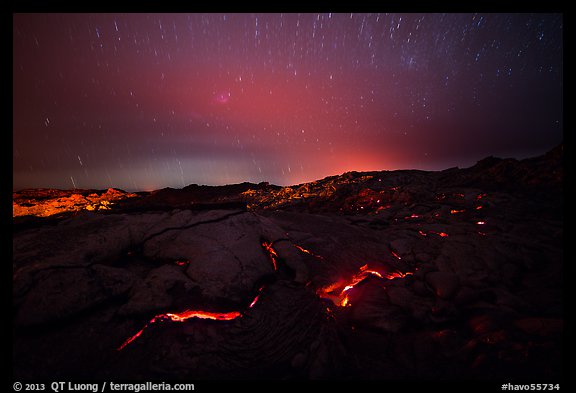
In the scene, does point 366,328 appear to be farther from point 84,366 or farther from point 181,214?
point 181,214

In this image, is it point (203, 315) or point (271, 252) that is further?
point (271, 252)

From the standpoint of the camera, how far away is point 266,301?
419 cm

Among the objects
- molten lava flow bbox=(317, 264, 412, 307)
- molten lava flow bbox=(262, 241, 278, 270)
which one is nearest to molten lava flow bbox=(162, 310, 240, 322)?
molten lava flow bbox=(262, 241, 278, 270)

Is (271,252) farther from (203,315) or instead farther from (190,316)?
(190,316)

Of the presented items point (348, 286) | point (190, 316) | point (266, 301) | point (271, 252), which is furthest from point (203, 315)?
point (348, 286)

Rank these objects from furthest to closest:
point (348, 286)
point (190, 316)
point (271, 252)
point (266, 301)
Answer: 1. point (348, 286)
2. point (271, 252)
3. point (266, 301)
4. point (190, 316)

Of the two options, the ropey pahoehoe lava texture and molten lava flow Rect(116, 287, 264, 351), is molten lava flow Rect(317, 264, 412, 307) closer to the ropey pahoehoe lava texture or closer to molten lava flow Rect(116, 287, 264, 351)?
the ropey pahoehoe lava texture

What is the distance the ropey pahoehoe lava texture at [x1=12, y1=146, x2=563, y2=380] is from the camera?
3.12 meters

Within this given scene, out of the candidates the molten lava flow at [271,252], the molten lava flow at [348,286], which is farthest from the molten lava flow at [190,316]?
the molten lava flow at [348,286]

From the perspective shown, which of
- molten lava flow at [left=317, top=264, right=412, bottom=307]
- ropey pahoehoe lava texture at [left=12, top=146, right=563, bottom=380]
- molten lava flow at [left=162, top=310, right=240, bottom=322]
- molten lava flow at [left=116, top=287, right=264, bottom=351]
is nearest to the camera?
ropey pahoehoe lava texture at [left=12, top=146, right=563, bottom=380]

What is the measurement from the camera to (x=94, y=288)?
3.48 meters

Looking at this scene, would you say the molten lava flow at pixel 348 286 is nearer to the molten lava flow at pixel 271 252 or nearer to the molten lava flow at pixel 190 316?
the molten lava flow at pixel 271 252

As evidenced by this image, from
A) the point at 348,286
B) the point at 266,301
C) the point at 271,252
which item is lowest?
the point at 348,286

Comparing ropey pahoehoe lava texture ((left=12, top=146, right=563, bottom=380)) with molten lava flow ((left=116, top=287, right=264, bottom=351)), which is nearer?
ropey pahoehoe lava texture ((left=12, top=146, right=563, bottom=380))
